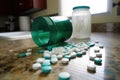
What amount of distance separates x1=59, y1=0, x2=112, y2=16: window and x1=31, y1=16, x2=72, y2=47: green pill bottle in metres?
0.56

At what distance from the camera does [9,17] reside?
223cm

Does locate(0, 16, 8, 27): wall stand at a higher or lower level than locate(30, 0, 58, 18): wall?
lower

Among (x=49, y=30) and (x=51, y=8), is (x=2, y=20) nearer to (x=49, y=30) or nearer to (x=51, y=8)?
(x=51, y=8)

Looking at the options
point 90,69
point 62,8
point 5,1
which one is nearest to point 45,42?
point 90,69

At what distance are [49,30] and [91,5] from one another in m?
0.84

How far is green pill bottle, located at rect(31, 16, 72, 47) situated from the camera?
54cm

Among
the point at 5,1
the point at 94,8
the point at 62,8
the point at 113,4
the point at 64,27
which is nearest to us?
the point at 64,27

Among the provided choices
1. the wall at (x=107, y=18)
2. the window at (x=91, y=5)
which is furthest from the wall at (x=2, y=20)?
the wall at (x=107, y=18)

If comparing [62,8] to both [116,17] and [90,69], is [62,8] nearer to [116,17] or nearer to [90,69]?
[116,17]

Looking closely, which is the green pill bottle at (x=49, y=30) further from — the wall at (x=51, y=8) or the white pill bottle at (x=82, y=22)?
the wall at (x=51, y=8)

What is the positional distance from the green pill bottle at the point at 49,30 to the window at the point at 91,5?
0.56m

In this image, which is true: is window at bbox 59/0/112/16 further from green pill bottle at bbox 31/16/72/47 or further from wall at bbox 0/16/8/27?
wall at bbox 0/16/8/27

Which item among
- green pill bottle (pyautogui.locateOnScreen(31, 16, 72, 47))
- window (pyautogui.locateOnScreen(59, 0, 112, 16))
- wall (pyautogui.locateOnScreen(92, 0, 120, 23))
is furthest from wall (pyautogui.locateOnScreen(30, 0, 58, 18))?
green pill bottle (pyautogui.locateOnScreen(31, 16, 72, 47))

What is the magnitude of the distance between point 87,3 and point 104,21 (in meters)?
0.24
